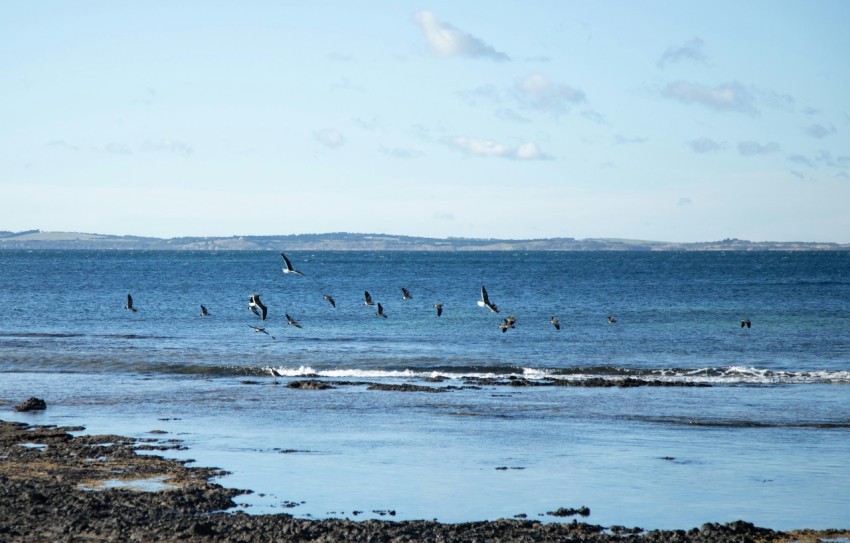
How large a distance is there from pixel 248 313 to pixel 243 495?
189 feet

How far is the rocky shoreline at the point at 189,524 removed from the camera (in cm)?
1717

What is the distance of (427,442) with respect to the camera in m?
26.5

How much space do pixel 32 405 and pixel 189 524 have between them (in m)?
15.5

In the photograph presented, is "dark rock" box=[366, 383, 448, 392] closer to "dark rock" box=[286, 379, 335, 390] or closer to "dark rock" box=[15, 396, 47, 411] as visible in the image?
"dark rock" box=[286, 379, 335, 390]

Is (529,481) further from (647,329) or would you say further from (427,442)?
(647,329)

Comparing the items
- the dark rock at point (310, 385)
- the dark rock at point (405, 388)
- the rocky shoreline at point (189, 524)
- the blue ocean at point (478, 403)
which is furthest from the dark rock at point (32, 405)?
the dark rock at point (405, 388)

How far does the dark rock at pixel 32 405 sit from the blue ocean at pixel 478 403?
0.43 metres

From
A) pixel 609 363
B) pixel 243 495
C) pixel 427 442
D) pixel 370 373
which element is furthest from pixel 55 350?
pixel 243 495

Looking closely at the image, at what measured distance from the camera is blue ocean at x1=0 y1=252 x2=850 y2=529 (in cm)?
2081

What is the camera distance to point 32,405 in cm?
3133

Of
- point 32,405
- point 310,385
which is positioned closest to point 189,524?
point 32,405

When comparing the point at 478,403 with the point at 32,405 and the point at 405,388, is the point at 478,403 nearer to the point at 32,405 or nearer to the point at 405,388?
the point at 405,388

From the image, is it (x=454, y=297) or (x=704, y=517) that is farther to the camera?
(x=454, y=297)

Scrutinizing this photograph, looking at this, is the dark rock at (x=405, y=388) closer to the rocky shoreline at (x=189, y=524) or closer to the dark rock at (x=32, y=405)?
the dark rock at (x=32, y=405)
